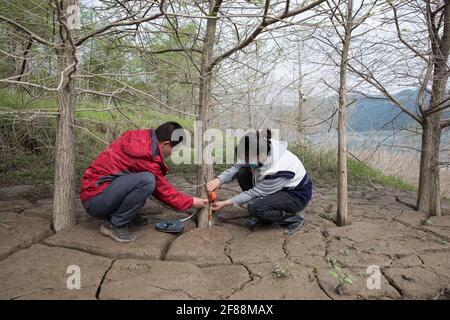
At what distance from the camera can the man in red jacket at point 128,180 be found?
8.93 ft

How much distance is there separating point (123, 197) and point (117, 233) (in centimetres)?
29

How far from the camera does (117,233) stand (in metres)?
2.77

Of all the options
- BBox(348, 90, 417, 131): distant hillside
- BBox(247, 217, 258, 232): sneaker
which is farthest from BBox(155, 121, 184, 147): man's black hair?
BBox(348, 90, 417, 131): distant hillside

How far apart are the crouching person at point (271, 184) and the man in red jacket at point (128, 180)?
1.67 ft

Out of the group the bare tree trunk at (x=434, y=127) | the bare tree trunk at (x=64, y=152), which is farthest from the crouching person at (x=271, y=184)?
the bare tree trunk at (x=434, y=127)

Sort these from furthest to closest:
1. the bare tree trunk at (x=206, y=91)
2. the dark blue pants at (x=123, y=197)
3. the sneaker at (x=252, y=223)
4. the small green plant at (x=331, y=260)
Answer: the sneaker at (x=252, y=223) < the bare tree trunk at (x=206, y=91) < the dark blue pants at (x=123, y=197) < the small green plant at (x=331, y=260)

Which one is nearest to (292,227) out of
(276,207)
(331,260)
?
(276,207)

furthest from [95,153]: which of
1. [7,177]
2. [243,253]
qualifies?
[243,253]

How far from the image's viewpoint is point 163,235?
2.90 meters

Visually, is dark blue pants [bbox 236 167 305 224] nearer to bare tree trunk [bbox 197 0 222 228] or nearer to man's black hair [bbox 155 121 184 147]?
bare tree trunk [bbox 197 0 222 228]

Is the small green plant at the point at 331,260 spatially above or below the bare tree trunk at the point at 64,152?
below

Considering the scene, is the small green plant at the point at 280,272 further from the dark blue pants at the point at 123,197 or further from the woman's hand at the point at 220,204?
the dark blue pants at the point at 123,197

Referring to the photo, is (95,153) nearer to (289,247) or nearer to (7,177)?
(7,177)

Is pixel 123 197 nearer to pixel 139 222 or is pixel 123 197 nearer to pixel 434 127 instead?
pixel 139 222
